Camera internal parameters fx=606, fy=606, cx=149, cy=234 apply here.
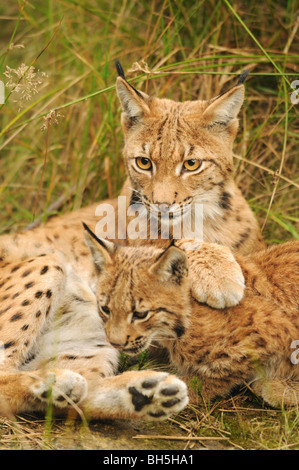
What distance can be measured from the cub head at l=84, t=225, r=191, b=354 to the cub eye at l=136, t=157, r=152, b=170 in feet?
2.52

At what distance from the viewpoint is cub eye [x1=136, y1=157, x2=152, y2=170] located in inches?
157

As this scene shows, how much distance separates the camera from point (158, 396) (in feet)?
9.44

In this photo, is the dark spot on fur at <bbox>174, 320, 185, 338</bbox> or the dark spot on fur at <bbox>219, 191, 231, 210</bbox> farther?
the dark spot on fur at <bbox>219, 191, 231, 210</bbox>

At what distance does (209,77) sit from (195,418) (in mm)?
3260

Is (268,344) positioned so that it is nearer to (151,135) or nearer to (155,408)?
(155,408)

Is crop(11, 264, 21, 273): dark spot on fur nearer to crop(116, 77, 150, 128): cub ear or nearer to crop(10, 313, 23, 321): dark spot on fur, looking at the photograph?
crop(10, 313, 23, 321): dark spot on fur

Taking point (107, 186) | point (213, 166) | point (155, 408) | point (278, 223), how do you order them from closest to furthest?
point (155, 408), point (213, 166), point (278, 223), point (107, 186)

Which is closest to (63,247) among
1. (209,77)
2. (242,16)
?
(209,77)

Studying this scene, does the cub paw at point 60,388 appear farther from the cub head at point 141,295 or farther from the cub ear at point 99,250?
the cub ear at point 99,250

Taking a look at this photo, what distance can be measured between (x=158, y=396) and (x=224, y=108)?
1.97m

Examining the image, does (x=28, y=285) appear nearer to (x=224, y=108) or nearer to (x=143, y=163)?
(x=143, y=163)

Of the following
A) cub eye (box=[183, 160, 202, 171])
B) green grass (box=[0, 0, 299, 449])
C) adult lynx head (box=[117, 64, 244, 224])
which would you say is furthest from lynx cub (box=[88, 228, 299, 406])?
green grass (box=[0, 0, 299, 449])

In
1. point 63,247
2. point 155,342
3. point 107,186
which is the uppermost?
point 107,186

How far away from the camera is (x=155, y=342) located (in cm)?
370
